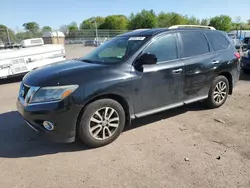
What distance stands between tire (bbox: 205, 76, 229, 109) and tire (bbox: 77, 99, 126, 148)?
227cm

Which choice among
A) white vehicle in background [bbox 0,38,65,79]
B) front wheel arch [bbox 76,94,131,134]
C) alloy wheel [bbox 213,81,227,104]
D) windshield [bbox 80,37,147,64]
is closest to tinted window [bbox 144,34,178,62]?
windshield [bbox 80,37,147,64]

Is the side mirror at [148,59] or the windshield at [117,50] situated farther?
the windshield at [117,50]

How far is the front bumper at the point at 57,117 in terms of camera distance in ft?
11.2

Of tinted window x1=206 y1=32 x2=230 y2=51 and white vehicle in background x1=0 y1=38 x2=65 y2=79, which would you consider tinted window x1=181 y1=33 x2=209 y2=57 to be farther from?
white vehicle in background x1=0 y1=38 x2=65 y2=79

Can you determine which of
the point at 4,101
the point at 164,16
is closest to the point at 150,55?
the point at 4,101

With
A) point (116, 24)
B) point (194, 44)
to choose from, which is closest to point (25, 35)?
point (194, 44)

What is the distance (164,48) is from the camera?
4.44 metres

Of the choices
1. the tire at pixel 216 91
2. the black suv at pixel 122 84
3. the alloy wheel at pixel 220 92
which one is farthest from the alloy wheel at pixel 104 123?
the alloy wheel at pixel 220 92

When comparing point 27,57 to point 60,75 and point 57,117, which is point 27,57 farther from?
point 57,117

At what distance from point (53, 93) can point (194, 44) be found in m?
2.95

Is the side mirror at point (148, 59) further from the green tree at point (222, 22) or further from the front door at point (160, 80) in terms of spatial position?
the green tree at point (222, 22)

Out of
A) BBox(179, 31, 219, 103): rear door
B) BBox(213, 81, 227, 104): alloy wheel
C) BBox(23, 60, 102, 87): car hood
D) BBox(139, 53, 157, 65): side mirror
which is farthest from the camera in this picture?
BBox(213, 81, 227, 104): alloy wheel

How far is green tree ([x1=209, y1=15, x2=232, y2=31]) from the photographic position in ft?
281

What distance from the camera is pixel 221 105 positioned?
18.5 feet
